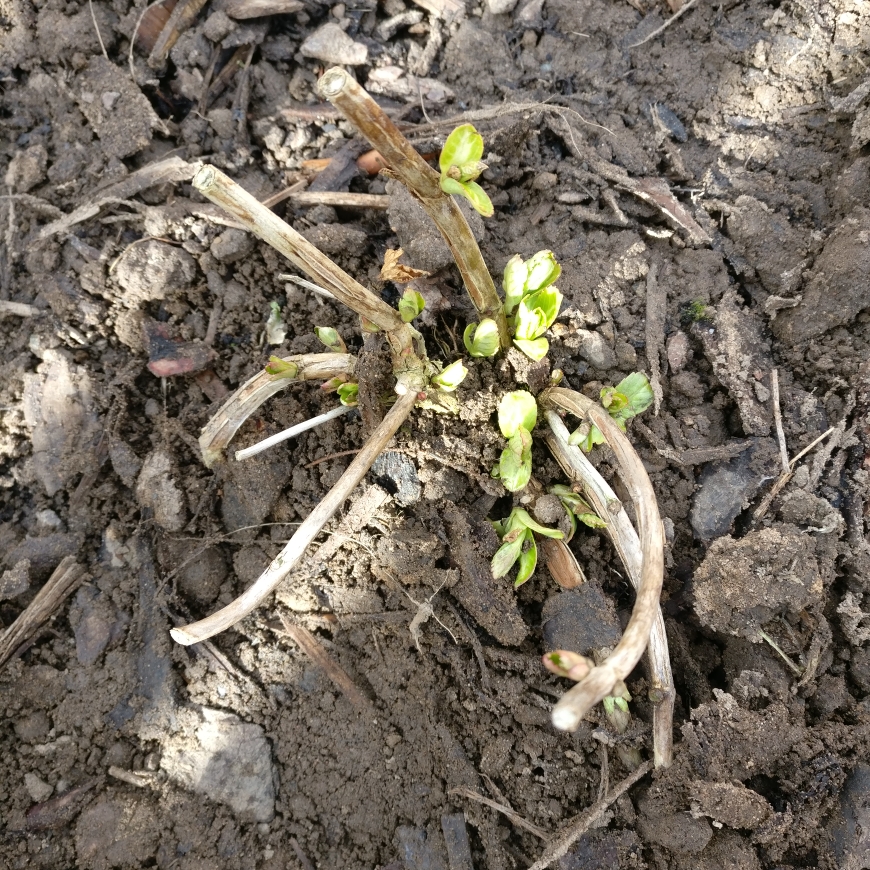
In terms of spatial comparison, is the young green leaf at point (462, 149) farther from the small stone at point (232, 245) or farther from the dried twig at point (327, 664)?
the dried twig at point (327, 664)

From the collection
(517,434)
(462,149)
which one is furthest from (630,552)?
(462,149)

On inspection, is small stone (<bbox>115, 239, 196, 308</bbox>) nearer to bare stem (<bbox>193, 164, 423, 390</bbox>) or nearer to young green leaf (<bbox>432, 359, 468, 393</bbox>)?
bare stem (<bbox>193, 164, 423, 390</bbox>)

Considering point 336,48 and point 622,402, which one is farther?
point 336,48

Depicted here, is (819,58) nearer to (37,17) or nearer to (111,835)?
(37,17)

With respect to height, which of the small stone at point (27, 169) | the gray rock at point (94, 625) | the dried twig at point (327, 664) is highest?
the small stone at point (27, 169)

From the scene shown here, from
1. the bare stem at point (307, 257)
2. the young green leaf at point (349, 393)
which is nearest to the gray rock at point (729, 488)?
the bare stem at point (307, 257)

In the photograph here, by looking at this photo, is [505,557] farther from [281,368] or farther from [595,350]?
[281,368]
